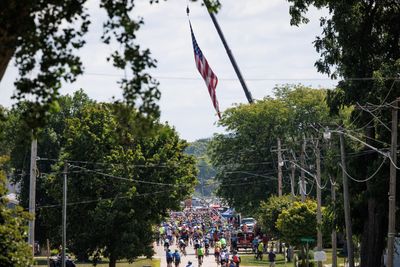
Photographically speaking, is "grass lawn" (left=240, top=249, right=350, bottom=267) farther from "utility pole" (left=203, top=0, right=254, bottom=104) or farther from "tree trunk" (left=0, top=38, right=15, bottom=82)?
"tree trunk" (left=0, top=38, right=15, bottom=82)

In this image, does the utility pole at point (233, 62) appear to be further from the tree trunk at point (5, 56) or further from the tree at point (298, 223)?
the tree trunk at point (5, 56)

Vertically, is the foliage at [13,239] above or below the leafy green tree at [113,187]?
below

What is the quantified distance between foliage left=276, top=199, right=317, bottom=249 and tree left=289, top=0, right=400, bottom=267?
16.1m

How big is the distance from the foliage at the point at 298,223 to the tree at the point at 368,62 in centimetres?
1607

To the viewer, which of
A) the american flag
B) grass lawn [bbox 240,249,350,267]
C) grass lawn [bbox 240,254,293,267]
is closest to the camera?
the american flag

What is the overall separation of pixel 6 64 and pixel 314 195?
79.5m

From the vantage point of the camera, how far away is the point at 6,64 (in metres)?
14.1

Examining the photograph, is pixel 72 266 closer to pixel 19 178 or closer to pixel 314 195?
pixel 19 178

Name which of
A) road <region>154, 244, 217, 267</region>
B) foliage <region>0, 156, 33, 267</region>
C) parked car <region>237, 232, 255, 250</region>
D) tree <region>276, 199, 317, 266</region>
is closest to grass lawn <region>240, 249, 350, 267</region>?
road <region>154, 244, 217, 267</region>

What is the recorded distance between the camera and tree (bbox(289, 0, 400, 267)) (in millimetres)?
43031

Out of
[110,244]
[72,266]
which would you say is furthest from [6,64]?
[110,244]

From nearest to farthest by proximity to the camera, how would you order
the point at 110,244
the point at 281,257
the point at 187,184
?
the point at 110,244
the point at 187,184
the point at 281,257

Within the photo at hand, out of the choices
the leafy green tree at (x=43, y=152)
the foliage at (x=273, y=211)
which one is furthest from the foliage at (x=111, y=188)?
the leafy green tree at (x=43, y=152)

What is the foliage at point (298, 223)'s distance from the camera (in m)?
62.7
